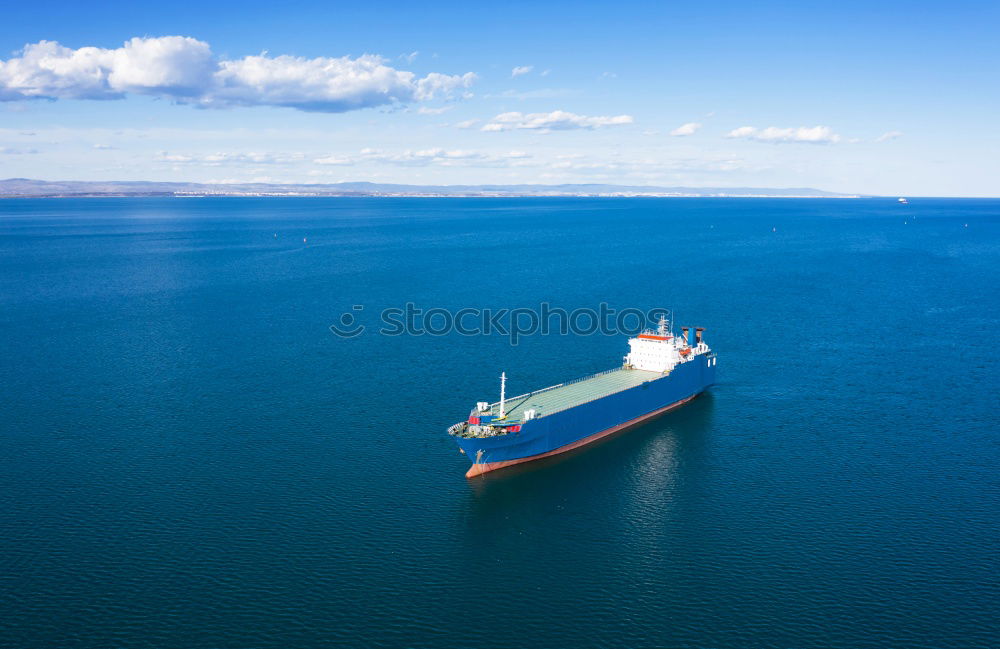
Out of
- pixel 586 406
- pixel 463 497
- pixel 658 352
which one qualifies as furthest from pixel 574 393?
pixel 463 497

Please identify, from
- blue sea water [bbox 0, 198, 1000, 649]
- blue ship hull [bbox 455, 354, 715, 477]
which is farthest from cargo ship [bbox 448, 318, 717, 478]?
blue sea water [bbox 0, 198, 1000, 649]

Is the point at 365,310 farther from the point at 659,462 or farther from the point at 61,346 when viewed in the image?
the point at 659,462

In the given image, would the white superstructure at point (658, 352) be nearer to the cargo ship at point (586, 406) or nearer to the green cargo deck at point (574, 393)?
the cargo ship at point (586, 406)

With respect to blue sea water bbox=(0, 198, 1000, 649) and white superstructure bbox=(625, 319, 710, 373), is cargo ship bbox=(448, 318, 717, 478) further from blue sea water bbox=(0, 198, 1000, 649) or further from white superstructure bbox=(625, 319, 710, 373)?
blue sea water bbox=(0, 198, 1000, 649)

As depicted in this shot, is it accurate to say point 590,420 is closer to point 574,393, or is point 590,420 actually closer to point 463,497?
point 574,393

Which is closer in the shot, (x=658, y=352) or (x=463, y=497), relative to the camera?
(x=463, y=497)

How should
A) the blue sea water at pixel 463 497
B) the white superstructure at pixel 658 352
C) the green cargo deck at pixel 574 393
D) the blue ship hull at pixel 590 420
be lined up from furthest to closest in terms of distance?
the white superstructure at pixel 658 352, the green cargo deck at pixel 574 393, the blue ship hull at pixel 590 420, the blue sea water at pixel 463 497

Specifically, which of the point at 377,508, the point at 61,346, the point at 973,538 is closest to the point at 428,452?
the point at 377,508

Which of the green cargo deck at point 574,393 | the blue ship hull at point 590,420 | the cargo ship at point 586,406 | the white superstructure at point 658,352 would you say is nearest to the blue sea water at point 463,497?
the blue ship hull at point 590,420
